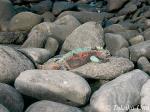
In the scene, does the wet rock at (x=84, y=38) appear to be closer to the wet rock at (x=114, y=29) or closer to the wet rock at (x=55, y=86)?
the wet rock at (x=114, y=29)

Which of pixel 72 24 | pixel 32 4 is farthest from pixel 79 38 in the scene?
pixel 32 4

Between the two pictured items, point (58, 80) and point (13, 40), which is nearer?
point (58, 80)

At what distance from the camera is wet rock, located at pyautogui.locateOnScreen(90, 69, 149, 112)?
5059mm

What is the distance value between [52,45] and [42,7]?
167 inches

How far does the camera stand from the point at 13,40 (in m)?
8.48

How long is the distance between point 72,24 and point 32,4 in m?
4.29

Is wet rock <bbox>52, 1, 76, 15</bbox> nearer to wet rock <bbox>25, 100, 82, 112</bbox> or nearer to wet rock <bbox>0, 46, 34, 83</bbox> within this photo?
wet rock <bbox>0, 46, 34, 83</bbox>

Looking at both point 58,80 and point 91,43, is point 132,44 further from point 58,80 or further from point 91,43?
point 58,80

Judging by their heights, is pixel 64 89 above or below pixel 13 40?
above

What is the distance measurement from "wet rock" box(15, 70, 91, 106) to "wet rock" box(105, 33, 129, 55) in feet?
7.64

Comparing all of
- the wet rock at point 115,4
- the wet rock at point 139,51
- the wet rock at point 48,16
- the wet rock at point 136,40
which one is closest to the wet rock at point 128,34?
the wet rock at point 136,40

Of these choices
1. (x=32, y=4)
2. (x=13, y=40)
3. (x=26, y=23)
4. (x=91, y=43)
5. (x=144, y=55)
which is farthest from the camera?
(x=32, y=4)

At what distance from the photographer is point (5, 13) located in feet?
33.4

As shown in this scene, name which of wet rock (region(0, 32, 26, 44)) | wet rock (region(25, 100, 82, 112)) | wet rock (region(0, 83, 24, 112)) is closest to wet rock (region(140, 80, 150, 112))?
wet rock (region(25, 100, 82, 112))
